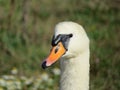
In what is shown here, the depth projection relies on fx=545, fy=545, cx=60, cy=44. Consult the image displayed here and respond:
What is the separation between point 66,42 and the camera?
3816mm

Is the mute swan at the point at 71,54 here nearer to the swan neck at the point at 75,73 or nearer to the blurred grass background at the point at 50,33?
the swan neck at the point at 75,73

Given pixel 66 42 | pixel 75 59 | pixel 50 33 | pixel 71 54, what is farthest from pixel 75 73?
pixel 50 33

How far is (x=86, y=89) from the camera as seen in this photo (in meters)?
4.25

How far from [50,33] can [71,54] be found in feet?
12.2

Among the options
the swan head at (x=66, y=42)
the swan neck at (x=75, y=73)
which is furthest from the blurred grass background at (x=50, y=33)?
the swan head at (x=66, y=42)

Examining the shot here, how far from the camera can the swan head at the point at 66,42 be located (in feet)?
12.4

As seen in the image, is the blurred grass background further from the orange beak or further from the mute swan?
the orange beak

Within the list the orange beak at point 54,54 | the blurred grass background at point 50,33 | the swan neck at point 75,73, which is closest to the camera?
the orange beak at point 54,54

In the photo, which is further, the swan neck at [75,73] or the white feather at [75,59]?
the swan neck at [75,73]

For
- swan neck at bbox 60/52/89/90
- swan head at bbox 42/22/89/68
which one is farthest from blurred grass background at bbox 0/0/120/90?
swan head at bbox 42/22/89/68

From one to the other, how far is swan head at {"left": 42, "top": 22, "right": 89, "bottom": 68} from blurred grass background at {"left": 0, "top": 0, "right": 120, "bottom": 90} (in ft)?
6.38

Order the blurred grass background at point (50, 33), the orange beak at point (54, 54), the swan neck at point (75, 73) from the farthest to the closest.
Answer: the blurred grass background at point (50, 33) → the swan neck at point (75, 73) → the orange beak at point (54, 54)

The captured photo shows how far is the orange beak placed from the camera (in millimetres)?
3750

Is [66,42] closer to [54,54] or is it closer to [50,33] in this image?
[54,54]
